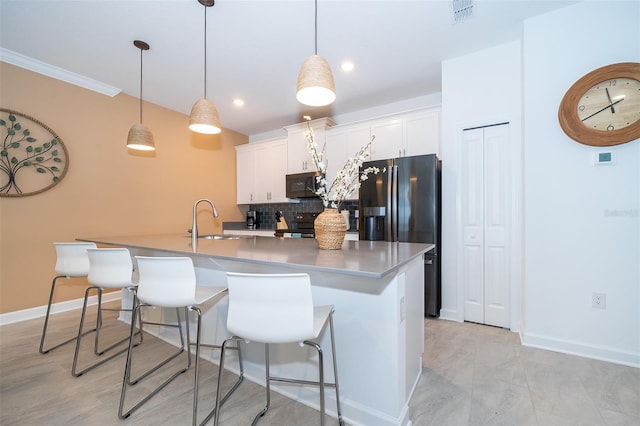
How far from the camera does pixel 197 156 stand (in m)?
4.60

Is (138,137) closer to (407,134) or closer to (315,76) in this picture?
(315,76)

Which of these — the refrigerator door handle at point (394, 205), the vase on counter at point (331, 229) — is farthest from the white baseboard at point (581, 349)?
the vase on counter at point (331, 229)

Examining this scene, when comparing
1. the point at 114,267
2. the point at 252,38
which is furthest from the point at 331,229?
the point at 252,38

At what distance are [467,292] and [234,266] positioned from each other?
2434mm

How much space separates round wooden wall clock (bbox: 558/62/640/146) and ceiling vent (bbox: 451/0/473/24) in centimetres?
101

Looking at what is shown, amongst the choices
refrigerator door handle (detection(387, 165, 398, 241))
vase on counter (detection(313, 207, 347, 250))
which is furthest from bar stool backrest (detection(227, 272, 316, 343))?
refrigerator door handle (detection(387, 165, 398, 241))

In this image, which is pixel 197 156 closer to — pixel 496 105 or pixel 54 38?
pixel 54 38

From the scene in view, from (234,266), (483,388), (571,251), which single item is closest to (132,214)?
(234,266)

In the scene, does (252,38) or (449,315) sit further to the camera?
(449,315)

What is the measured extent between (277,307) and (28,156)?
359 centimetres

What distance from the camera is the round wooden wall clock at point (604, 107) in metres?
1.98

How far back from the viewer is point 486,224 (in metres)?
2.84

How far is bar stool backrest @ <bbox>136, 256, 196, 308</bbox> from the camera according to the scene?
1.48 metres

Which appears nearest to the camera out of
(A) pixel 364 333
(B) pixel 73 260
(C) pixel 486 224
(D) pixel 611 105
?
(A) pixel 364 333
